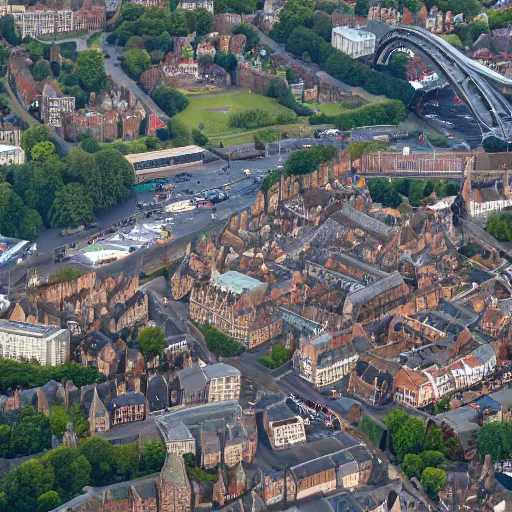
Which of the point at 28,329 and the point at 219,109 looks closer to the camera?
the point at 28,329

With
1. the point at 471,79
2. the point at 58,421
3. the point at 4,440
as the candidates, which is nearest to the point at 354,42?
the point at 471,79

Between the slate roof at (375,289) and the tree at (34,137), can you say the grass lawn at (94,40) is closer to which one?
the tree at (34,137)

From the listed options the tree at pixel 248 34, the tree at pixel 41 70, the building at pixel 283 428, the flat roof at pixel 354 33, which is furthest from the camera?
the tree at pixel 248 34

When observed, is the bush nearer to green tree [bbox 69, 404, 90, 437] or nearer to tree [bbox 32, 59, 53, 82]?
green tree [bbox 69, 404, 90, 437]

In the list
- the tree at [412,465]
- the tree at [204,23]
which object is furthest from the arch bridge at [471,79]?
the tree at [412,465]

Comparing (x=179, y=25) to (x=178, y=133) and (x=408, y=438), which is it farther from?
(x=408, y=438)
